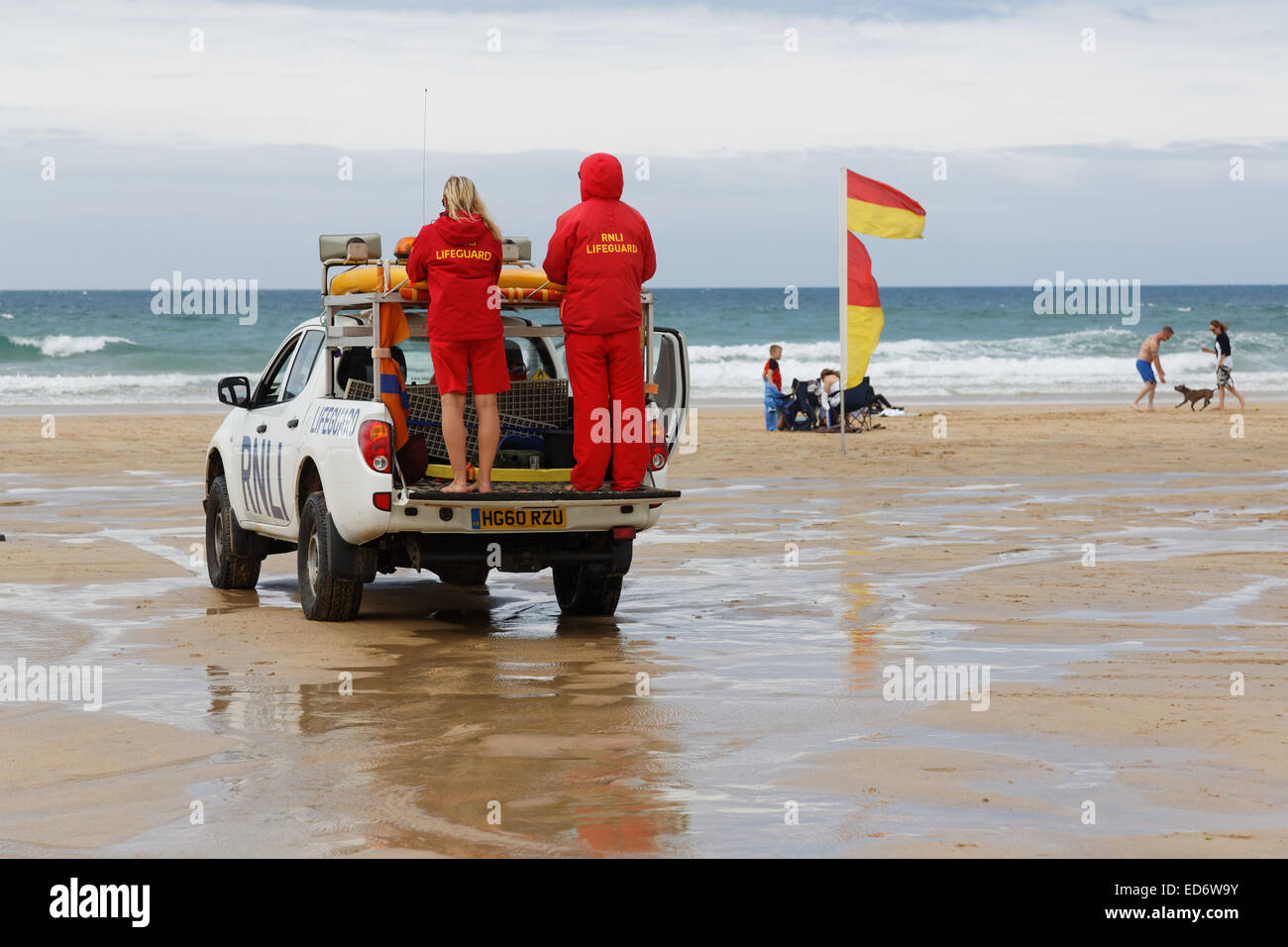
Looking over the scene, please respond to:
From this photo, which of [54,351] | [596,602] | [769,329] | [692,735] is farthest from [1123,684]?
[769,329]

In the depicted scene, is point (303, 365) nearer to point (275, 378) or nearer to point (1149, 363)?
point (275, 378)

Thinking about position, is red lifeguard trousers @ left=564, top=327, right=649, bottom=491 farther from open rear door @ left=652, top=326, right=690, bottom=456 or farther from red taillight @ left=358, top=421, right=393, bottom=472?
red taillight @ left=358, top=421, right=393, bottom=472

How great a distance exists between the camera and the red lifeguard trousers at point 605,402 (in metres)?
9.42

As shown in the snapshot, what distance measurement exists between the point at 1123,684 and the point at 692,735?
2.24 meters

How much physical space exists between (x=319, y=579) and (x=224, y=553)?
71.5 inches

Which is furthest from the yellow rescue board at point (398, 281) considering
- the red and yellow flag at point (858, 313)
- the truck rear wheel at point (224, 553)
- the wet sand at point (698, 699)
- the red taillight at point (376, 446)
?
the red and yellow flag at point (858, 313)

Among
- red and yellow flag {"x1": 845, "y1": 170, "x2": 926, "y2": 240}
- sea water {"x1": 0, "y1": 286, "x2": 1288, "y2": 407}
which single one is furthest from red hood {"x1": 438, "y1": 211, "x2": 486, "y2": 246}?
sea water {"x1": 0, "y1": 286, "x2": 1288, "y2": 407}

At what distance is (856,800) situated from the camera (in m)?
5.86

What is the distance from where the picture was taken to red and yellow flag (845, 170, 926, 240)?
20969 mm

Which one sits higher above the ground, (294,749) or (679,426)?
(679,426)

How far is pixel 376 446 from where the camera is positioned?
910 cm

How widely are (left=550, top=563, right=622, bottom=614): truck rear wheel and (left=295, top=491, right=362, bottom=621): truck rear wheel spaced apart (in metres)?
1.21
